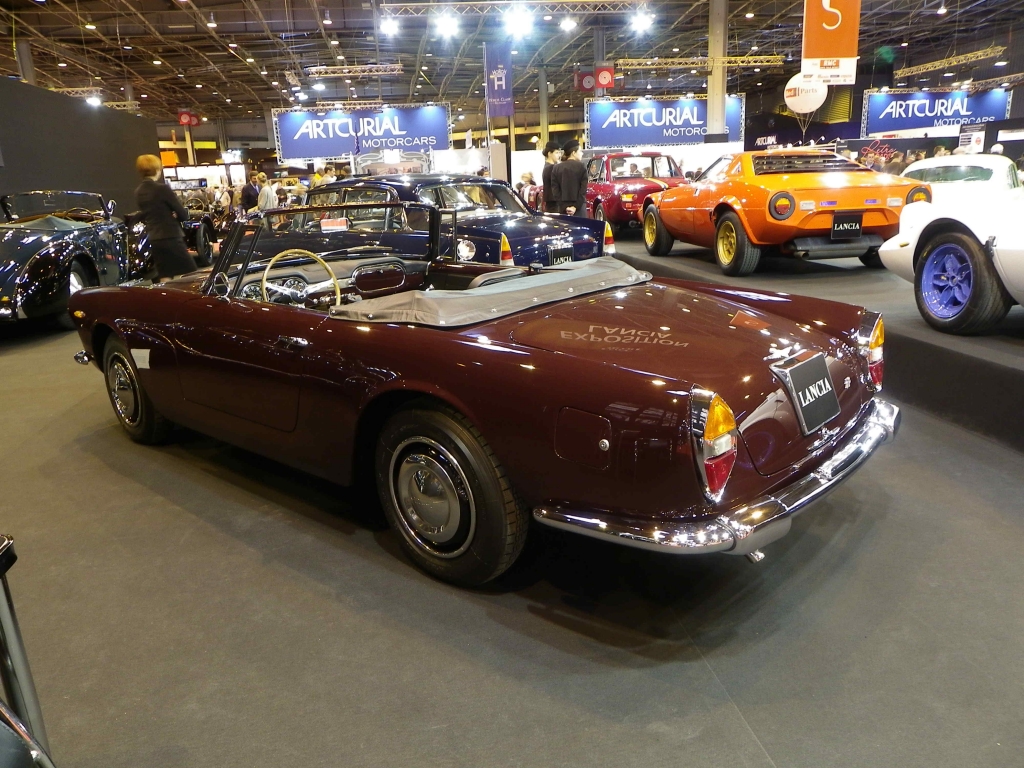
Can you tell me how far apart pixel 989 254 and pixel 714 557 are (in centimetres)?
255

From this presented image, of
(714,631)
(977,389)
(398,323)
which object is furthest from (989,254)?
(398,323)

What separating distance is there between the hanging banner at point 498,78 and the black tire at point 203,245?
8.30 m

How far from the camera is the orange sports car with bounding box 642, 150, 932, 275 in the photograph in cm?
622

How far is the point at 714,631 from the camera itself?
2148 mm

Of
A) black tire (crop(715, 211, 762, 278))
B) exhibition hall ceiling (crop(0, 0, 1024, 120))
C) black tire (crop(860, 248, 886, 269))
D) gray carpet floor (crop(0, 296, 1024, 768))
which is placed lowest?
gray carpet floor (crop(0, 296, 1024, 768))

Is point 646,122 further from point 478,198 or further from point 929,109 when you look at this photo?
point 478,198

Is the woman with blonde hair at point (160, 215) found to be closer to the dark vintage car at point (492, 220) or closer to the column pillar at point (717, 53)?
the dark vintage car at point (492, 220)

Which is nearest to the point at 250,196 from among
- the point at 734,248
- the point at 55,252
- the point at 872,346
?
the point at 55,252

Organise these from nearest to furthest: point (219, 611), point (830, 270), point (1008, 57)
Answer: point (219, 611) < point (830, 270) < point (1008, 57)

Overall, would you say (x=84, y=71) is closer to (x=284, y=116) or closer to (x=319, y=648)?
(x=284, y=116)

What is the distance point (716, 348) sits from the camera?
2197mm

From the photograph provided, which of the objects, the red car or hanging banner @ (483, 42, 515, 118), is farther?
hanging banner @ (483, 42, 515, 118)

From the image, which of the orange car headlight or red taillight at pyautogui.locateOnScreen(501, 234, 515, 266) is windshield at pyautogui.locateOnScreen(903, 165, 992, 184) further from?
red taillight at pyautogui.locateOnScreen(501, 234, 515, 266)

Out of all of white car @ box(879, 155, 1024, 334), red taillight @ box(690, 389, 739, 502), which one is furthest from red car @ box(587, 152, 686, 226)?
red taillight @ box(690, 389, 739, 502)
